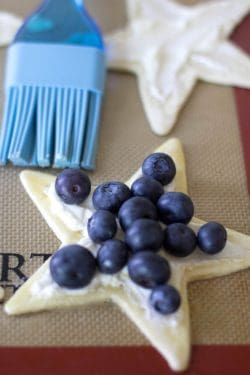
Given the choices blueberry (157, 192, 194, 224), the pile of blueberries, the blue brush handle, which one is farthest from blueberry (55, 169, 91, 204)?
the blue brush handle

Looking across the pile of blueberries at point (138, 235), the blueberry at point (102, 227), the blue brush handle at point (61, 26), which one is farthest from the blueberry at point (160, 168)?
the blue brush handle at point (61, 26)

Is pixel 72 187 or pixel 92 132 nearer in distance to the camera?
pixel 72 187

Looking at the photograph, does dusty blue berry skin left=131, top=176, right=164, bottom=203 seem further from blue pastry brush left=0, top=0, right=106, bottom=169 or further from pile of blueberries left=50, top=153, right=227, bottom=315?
blue pastry brush left=0, top=0, right=106, bottom=169

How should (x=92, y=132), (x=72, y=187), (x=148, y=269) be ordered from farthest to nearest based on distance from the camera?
(x=92, y=132)
(x=72, y=187)
(x=148, y=269)

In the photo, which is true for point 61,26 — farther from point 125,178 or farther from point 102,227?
point 102,227

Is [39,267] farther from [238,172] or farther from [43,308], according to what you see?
[238,172]

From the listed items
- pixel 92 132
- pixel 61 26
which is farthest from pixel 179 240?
pixel 61 26

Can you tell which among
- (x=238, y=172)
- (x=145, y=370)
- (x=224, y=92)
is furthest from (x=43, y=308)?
(x=224, y=92)
